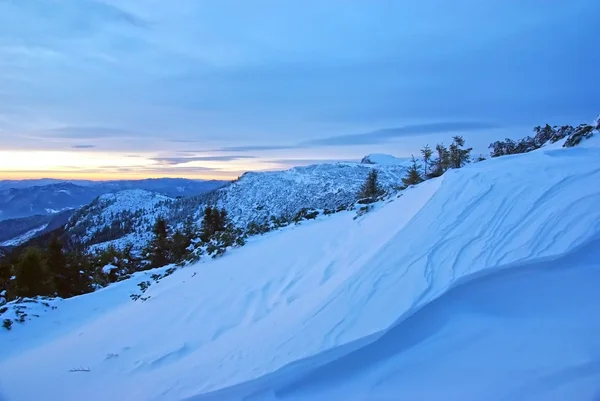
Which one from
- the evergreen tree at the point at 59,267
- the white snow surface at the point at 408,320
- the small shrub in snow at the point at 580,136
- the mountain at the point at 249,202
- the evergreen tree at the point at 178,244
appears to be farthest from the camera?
the mountain at the point at 249,202

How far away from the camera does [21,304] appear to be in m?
9.56

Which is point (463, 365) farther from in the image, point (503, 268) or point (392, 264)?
point (392, 264)

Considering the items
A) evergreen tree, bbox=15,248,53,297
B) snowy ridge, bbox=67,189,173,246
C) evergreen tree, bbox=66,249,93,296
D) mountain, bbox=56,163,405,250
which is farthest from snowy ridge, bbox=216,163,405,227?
evergreen tree, bbox=15,248,53,297

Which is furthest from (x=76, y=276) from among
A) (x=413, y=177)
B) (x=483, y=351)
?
(x=483, y=351)

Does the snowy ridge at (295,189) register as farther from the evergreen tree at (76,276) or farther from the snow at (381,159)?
the evergreen tree at (76,276)

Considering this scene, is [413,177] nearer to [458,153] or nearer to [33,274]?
[458,153]

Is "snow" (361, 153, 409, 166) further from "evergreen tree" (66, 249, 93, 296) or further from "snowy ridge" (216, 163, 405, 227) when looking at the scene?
"evergreen tree" (66, 249, 93, 296)

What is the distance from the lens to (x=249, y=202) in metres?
124

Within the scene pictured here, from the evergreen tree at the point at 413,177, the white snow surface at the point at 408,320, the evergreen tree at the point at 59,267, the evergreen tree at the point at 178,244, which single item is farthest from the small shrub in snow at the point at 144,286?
the evergreen tree at the point at 59,267

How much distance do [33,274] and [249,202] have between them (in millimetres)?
103537

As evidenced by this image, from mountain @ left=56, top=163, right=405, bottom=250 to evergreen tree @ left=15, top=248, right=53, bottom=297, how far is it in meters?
66.3

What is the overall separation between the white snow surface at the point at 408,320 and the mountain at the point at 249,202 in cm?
8004

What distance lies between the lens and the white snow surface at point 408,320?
3061 mm

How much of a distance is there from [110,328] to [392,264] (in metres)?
6.01
